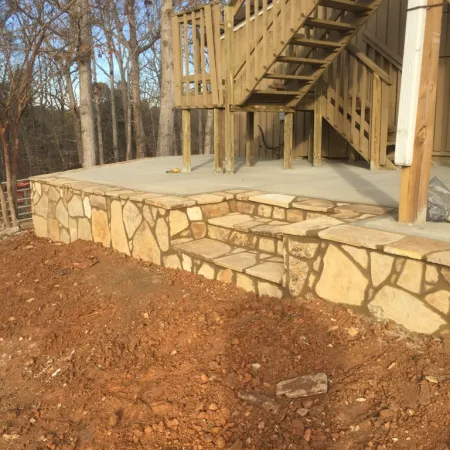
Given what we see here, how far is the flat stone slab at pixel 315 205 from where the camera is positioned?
4340 mm

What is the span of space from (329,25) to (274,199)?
2994 mm

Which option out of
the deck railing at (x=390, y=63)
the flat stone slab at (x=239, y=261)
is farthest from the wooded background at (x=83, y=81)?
the flat stone slab at (x=239, y=261)

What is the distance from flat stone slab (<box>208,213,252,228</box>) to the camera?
4.68 meters

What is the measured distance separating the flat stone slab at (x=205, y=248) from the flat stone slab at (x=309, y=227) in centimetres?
89

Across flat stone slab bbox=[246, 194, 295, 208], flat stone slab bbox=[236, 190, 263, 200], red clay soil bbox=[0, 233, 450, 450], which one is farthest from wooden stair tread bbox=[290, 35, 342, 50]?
red clay soil bbox=[0, 233, 450, 450]

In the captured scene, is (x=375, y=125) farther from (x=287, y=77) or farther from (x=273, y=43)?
(x=273, y=43)

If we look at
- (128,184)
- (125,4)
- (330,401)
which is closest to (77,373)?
(330,401)

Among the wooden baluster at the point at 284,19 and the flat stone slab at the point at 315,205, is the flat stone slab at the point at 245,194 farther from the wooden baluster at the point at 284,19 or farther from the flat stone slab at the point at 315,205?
the wooden baluster at the point at 284,19

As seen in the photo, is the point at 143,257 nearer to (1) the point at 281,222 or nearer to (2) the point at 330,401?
(1) the point at 281,222

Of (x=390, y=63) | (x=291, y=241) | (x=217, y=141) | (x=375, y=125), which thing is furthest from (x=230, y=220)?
(x=390, y=63)

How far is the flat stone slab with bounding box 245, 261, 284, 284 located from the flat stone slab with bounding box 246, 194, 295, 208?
829 mm

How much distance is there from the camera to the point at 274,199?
15.7 feet

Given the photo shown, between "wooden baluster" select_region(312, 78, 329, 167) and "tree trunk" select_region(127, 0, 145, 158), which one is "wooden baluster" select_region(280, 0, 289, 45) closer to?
"wooden baluster" select_region(312, 78, 329, 167)

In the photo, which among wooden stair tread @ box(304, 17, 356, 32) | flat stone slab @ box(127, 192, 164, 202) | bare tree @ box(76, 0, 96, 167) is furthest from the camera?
bare tree @ box(76, 0, 96, 167)
